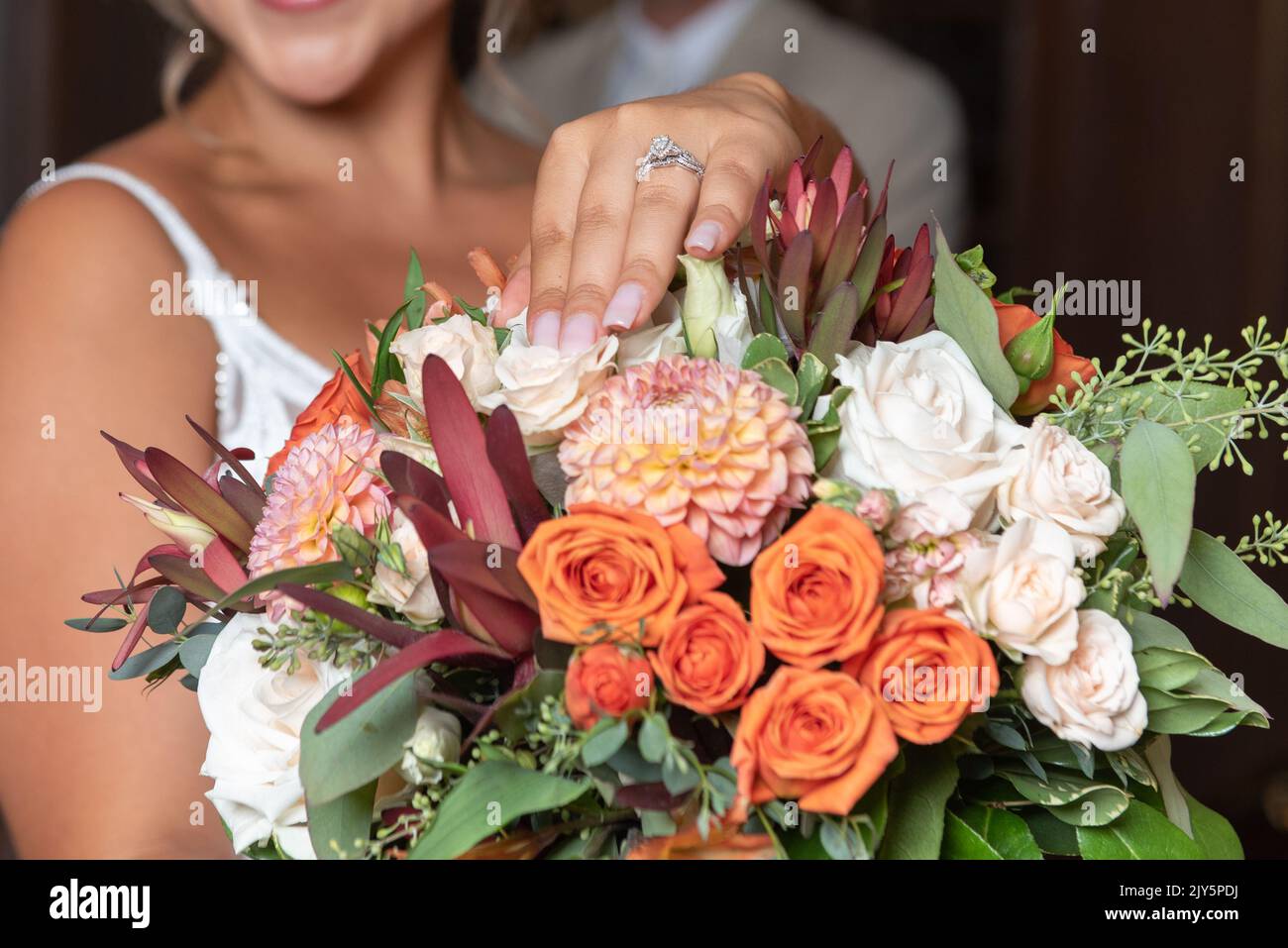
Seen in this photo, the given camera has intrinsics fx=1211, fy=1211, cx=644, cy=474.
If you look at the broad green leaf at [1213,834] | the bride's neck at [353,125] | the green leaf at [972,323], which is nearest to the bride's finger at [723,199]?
the green leaf at [972,323]

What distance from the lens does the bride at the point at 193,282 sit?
1.00 metres

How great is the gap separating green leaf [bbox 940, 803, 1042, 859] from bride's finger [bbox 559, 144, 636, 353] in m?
0.25

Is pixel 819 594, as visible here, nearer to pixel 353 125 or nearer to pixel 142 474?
pixel 142 474

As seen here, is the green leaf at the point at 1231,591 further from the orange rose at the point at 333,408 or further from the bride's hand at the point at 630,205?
the orange rose at the point at 333,408

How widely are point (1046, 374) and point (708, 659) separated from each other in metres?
0.23

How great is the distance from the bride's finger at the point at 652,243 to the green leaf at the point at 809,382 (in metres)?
0.09

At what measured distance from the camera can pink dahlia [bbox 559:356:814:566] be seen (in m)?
0.44

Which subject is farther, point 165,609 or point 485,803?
point 165,609

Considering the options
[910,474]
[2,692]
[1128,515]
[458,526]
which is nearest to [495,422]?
[458,526]

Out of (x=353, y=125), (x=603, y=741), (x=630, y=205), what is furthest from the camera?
(x=353, y=125)

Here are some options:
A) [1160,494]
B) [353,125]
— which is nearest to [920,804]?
[1160,494]

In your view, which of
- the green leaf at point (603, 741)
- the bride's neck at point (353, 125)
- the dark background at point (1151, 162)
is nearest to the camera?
the green leaf at point (603, 741)

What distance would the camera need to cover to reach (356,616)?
1.48ft
